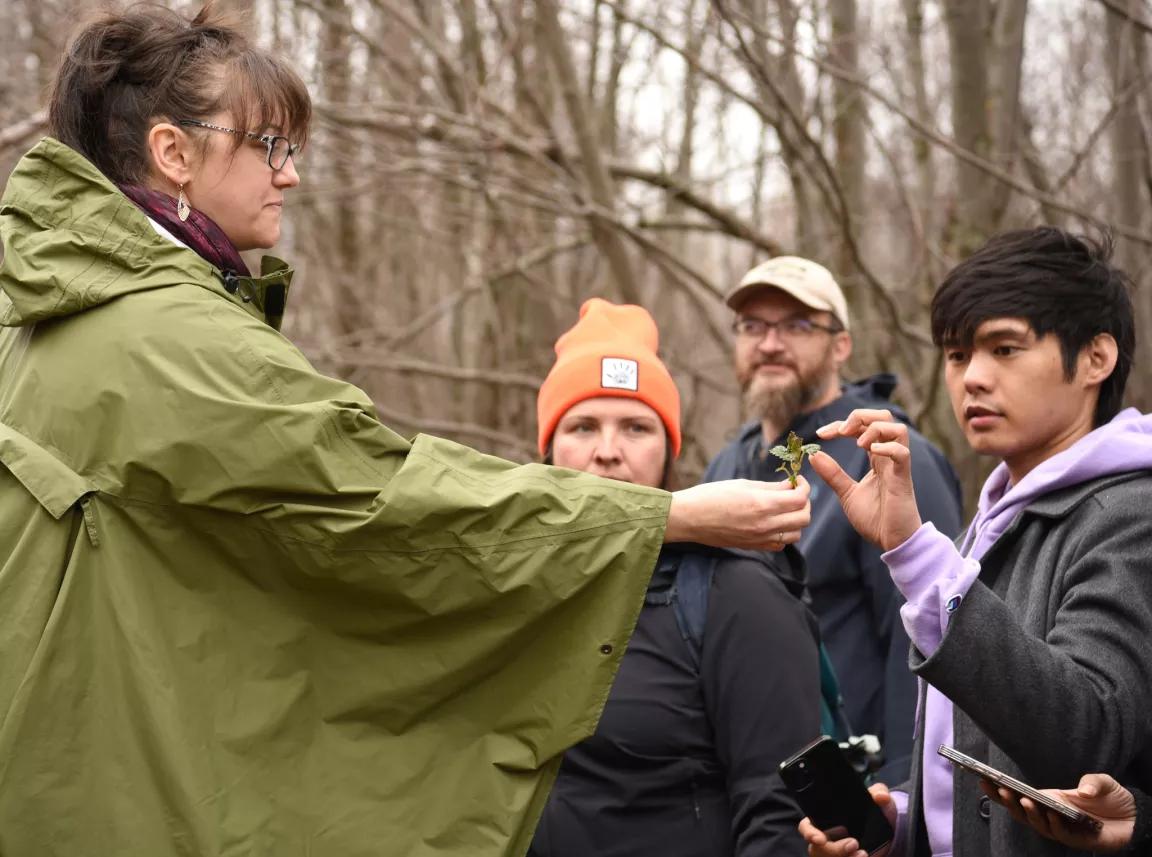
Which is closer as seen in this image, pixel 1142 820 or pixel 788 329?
pixel 1142 820

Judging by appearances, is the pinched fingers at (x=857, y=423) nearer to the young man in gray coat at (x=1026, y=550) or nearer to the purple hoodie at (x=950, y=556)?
the young man in gray coat at (x=1026, y=550)

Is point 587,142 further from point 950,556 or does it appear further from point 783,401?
point 950,556

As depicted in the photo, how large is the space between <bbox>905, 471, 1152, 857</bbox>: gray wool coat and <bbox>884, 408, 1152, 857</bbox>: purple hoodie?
3 cm

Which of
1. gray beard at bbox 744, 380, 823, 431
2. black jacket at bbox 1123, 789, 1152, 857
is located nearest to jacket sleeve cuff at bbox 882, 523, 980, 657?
black jacket at bbox 1123, 789, 1152, 857

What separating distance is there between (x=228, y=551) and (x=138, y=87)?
0.94m

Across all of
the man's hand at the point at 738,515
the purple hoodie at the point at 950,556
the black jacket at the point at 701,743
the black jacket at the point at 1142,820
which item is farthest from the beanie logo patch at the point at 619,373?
the black jacket at the point at 1142,820

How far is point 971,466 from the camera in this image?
597cm

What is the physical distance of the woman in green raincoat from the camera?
2.07m

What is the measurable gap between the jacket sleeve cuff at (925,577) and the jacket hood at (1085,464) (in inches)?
12.2

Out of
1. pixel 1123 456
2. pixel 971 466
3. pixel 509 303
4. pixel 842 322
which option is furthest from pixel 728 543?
pixel 509 303

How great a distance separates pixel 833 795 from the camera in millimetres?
2436

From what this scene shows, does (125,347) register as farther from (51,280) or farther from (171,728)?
(171,728)

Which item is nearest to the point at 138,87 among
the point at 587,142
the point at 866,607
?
the point at 866,607

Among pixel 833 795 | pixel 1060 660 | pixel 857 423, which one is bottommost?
pixel 833 795
